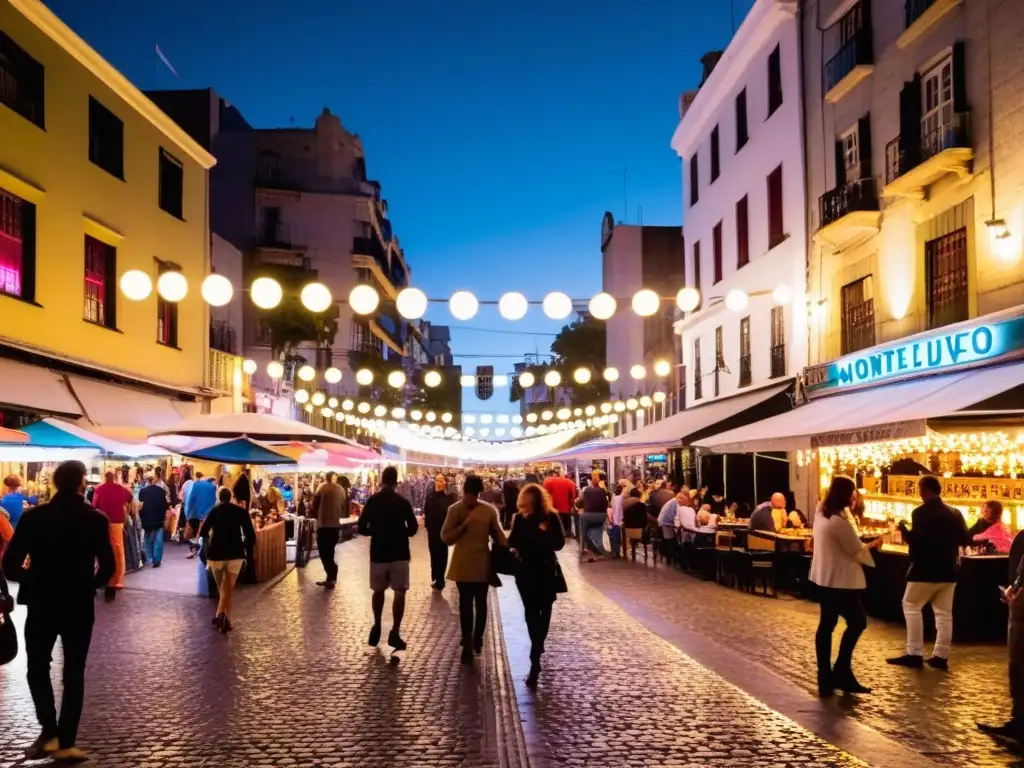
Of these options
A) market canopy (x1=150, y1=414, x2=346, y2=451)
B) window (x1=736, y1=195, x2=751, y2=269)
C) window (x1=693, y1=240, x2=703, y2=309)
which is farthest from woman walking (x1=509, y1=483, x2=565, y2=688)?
window (x1=693, y1=240, x2=703, y2=309)

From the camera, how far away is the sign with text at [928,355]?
13891 mm

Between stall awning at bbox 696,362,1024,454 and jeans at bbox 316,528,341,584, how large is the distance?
6.46 meters

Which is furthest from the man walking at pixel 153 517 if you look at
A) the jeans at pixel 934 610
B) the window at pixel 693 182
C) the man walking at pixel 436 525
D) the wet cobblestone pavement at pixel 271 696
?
the window at pixel 693 182

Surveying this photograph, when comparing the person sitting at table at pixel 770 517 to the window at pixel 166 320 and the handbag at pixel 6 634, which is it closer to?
the handbag at pixel 6 634

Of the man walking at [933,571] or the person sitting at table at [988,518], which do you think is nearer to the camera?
the man walking at [933,571]

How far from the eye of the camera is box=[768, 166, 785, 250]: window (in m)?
23.4

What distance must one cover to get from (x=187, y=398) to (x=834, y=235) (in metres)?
15.4

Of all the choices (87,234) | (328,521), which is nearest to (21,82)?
(87,234)

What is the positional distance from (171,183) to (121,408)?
681 cm

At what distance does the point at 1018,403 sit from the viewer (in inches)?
465

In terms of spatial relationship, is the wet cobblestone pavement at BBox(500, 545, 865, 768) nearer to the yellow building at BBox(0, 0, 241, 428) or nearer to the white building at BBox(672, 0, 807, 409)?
the white building at BBox(672, 0, 807, 409)

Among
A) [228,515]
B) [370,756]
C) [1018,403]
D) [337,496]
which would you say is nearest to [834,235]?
[1018,403]

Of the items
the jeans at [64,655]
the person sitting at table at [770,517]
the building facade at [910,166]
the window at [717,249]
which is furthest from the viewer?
the window at [717,249]

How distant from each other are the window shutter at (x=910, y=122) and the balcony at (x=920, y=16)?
0.62m
